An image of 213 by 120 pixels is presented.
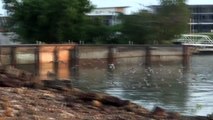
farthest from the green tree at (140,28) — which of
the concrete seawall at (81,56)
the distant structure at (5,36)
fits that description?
the distant structure at (5,36)

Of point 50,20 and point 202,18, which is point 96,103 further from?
point 202,18

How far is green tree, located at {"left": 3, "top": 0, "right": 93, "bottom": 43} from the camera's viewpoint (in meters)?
80.7

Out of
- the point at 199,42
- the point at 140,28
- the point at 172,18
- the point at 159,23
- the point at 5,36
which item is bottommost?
the point at 199,42

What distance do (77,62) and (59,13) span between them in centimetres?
1719

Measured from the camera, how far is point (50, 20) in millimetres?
81500

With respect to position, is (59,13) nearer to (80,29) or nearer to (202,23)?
(80,29)

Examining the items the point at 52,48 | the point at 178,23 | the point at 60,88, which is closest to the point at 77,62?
the point at 52,48

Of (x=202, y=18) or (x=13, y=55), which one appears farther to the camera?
(x=202, y=18)

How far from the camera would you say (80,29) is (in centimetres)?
8244

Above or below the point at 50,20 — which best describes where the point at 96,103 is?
below

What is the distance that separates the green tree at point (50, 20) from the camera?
80688mm

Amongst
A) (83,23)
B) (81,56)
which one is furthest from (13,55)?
(83,23)

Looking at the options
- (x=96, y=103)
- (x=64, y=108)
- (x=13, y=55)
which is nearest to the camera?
(x=64, y=108)

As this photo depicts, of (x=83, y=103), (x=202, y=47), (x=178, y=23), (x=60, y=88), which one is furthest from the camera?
(x=202, y=47)
